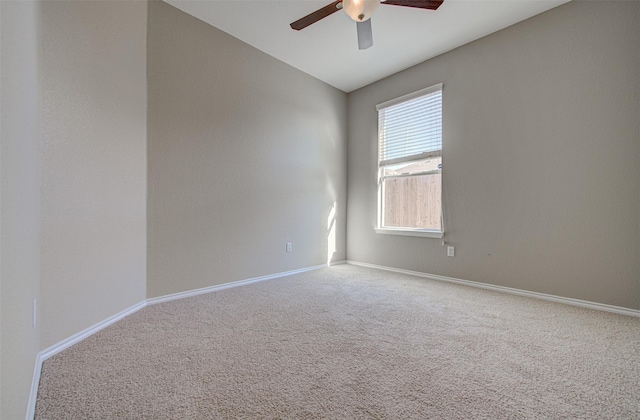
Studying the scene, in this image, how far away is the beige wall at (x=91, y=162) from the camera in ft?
5.39

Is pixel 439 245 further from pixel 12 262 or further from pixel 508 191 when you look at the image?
pixel 12 262

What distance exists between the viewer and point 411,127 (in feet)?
12.1

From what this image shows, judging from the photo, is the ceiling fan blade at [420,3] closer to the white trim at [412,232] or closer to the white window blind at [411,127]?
the white window blind at [411,127]

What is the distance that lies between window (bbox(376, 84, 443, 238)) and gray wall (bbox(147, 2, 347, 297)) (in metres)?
0.84

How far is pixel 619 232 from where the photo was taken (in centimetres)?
228

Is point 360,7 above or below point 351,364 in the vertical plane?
above

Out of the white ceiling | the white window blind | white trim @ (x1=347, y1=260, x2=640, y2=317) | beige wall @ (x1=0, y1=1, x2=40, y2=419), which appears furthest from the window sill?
beige wall @ (x1=0, y1=1, x2=40, y2=419)

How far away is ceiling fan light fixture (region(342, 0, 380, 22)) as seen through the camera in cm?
183

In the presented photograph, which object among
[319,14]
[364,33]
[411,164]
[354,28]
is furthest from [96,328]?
[411,164]

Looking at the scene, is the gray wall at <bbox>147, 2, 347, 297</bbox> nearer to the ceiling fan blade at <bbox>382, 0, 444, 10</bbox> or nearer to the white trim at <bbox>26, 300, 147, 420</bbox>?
the white trim at <bbox>26, 300, 147, 420</bbox>

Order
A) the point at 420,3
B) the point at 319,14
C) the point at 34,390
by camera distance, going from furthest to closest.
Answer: the point at 319,14, the point at 420,3, the point at 34,390

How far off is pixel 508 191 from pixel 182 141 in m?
3.36

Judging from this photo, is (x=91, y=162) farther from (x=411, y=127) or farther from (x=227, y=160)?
(x=411, y=127)

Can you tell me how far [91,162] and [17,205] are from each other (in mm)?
1025
